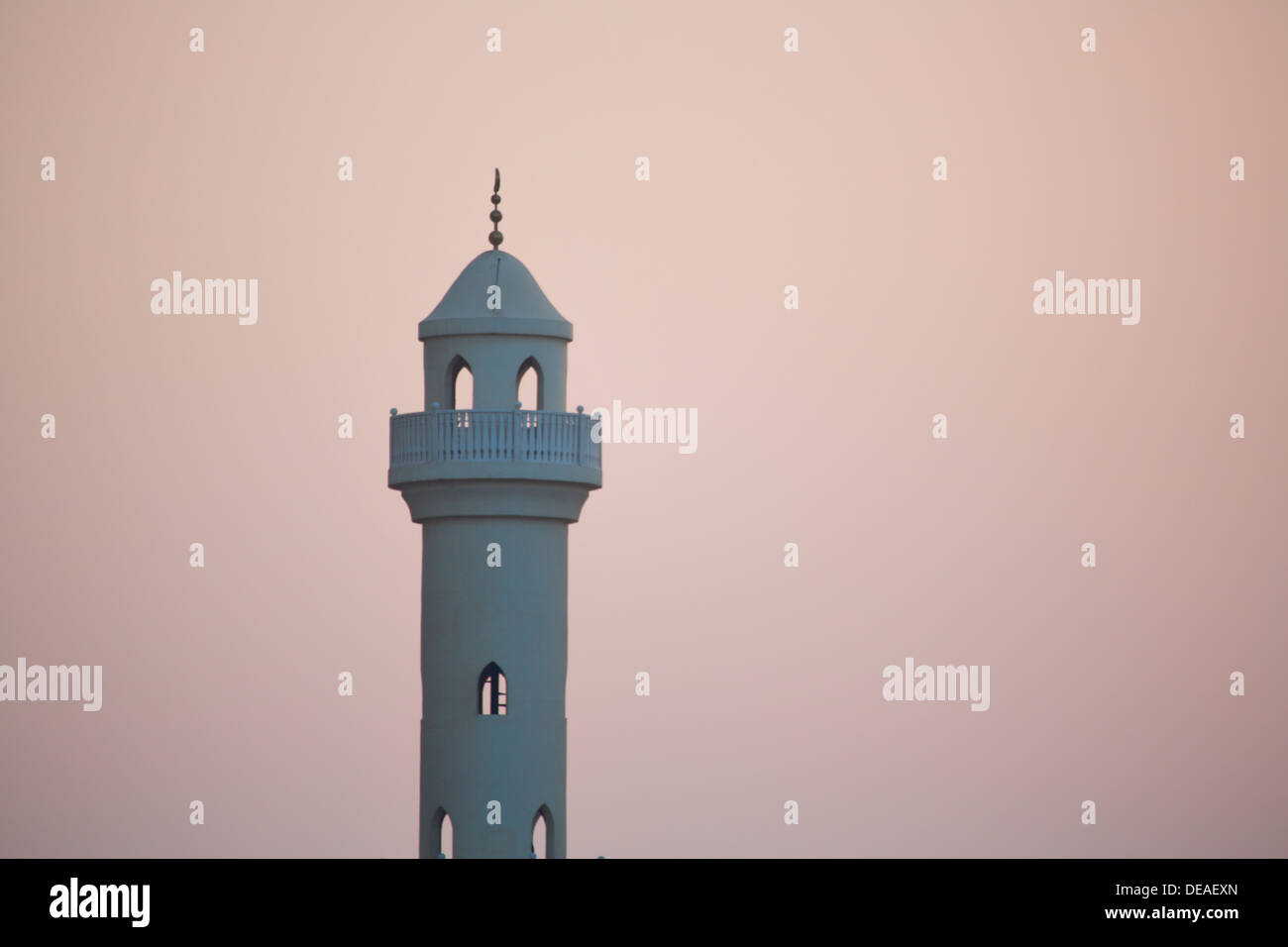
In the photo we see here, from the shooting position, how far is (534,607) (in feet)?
292

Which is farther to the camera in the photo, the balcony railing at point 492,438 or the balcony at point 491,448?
the balcony railing at point 492,438

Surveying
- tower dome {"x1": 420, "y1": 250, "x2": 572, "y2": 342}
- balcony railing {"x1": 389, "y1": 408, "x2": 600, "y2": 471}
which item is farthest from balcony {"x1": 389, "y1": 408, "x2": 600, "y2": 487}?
tower dome {"x1": 420, "y1": 250, "x2": 572, "y2": 342}

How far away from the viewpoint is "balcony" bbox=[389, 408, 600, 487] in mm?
88562

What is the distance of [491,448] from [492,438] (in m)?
0.21

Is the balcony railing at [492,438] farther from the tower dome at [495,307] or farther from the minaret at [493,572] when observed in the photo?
the tower dome at [495,307]

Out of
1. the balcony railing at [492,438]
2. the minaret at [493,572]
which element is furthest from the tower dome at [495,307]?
the balcony railing at [492,438]

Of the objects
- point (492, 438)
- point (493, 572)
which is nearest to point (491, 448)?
point (492, 438)

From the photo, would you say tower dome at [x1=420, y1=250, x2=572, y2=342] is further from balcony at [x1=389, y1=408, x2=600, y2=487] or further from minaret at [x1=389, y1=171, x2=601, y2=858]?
balcony at [x1=389, y1=408, x2=600, y2=487]

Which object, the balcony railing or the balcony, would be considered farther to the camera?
the balcony railing

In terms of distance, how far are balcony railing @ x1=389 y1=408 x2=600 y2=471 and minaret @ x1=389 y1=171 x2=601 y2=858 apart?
1.2 inches

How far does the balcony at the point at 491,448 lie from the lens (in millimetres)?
88562
